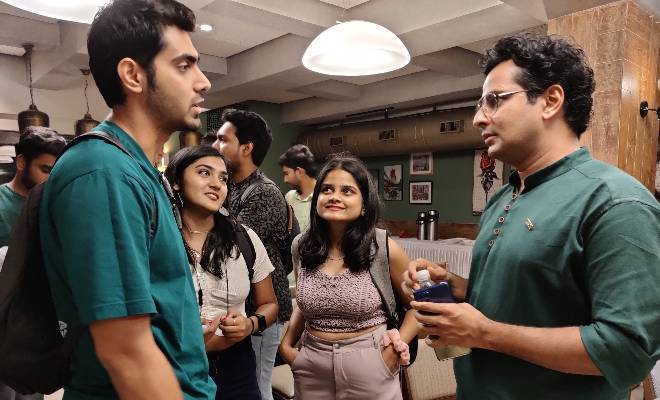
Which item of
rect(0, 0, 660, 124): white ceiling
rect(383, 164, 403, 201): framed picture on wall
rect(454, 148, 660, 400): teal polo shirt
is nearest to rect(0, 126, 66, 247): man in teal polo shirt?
rect(0, 0, 660, 124): white ceiling

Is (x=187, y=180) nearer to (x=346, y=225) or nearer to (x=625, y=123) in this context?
(x=346, y=225)

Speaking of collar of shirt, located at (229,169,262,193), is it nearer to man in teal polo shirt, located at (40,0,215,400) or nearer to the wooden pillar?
man in teal polo shirt, located at (40,0,215,400)

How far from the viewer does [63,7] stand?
2078mm

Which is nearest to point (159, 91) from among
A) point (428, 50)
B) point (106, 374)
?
point (106, 374)

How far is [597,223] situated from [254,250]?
1.37 meters

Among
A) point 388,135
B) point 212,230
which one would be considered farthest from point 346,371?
point 388,135

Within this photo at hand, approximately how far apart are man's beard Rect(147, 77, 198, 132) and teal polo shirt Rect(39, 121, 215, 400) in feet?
0.30

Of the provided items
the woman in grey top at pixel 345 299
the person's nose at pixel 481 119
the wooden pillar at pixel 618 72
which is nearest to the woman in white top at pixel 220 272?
the woman in grey top at pixel 345 299

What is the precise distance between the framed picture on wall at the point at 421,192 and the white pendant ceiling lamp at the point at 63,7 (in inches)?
217

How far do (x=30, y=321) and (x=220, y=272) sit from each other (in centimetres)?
89

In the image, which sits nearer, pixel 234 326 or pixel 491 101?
pixel 491 101

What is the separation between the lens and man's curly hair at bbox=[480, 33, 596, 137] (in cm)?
119

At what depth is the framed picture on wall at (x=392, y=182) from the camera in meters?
7.34

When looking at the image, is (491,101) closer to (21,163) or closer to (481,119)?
(481,119)
